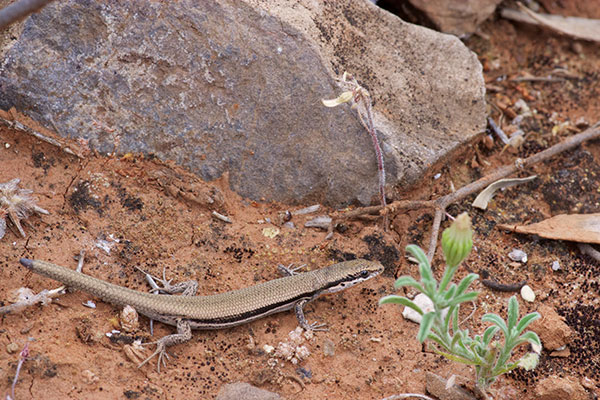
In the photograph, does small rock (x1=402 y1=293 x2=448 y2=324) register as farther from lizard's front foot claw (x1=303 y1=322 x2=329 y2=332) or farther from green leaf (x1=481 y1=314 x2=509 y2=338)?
green leaf (x1=481 y1=314 x2=509 y2=338)

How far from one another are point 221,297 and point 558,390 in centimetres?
251

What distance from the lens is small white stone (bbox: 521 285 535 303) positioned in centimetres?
486

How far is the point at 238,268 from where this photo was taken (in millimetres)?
4875

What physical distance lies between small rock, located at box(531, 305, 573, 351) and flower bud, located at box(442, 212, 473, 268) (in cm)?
168

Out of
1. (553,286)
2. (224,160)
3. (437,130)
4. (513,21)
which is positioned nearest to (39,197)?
(224,160)

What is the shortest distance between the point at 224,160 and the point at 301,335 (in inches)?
65.7

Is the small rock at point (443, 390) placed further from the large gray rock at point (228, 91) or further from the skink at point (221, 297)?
the large gray rock at point (228, 91)

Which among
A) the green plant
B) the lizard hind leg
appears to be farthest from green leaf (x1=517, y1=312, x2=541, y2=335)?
the lizard hind leg

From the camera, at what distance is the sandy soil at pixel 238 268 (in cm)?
405

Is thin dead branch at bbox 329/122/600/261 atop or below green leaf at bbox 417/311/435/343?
below

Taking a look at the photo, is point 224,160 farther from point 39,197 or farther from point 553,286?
point 553,286

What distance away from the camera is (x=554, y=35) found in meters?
7.39

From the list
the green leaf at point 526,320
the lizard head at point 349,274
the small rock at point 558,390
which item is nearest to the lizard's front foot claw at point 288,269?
the lizard head at point 349,274

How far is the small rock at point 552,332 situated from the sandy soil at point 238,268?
10 centimetres
